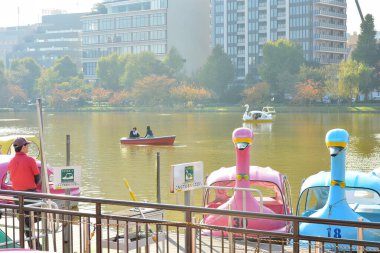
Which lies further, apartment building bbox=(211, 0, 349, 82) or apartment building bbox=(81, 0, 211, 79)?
apartment building bbox=(81, 0, 211, 79)

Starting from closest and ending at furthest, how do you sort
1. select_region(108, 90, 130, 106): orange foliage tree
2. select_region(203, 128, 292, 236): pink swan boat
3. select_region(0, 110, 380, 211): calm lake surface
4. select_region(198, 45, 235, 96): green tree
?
select_region(203, 128, 292, 236): pink swan boat → select_region(0, 110, 380, 211): calm lake surface → select_region(198, 45, 235, 96): green tree → select_region(108, 90, 130, 106): orange foliage tree

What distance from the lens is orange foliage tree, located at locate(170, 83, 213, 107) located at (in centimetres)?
11619

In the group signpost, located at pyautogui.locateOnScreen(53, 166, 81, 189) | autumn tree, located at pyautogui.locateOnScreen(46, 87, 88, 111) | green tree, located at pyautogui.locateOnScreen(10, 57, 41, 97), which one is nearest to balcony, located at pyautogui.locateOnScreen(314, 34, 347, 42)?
autumn tree, located at pyautogui.locateOnScreen(46, 87, 88, 111)

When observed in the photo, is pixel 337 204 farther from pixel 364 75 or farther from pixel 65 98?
pixel 65 98

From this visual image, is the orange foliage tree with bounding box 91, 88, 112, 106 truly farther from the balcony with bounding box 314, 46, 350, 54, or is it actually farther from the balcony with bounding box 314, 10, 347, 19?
the balcony with bounding box 314, 10, 347, 19

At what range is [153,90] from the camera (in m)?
119

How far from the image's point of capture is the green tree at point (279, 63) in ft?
363

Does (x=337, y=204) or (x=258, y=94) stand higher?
(x=258, y=94)

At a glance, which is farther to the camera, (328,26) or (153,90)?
(328,26)

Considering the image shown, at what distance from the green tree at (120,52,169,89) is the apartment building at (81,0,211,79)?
81.0ft

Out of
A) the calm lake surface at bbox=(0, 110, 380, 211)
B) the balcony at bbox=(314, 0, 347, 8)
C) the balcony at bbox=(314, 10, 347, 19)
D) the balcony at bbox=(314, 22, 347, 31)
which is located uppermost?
the balcony at bbox=(314, 0, 347, 8)

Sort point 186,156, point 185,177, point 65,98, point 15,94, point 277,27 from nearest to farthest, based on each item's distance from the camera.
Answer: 1. point 185,177
2. point 186,156
3. point 65,98
4. point 15,94
5. point 277,27

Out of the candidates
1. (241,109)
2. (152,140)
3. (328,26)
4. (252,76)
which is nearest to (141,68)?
(252,76)

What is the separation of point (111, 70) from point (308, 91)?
46356 millimetres
